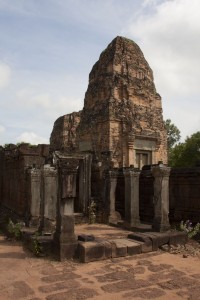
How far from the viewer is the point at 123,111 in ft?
59.6

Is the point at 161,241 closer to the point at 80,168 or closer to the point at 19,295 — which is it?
the point at 19,295

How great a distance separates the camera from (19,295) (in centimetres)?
459

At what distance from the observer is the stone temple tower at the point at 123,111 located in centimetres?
1778

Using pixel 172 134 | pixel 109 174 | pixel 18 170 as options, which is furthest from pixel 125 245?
pixel 172 134

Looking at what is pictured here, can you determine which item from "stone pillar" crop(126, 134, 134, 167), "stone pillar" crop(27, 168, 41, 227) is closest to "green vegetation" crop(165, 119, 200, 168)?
"stone pillar" crop(126, 134, 134, 167)

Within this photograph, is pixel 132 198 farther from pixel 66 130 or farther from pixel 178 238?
pixel 66 130

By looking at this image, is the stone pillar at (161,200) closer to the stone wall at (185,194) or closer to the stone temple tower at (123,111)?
the stone wall at (185,194)

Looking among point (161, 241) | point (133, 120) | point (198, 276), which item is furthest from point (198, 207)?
point (133, 120)

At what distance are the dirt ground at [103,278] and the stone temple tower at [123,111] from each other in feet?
35.5

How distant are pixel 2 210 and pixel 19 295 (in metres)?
9.08

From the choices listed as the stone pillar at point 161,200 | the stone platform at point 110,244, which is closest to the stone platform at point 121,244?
the stone platform at point 110,244

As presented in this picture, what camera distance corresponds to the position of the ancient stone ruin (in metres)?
6.97

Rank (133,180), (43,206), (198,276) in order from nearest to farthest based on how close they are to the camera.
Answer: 1. (198,276)
2. (43,206)
3. (133,180)

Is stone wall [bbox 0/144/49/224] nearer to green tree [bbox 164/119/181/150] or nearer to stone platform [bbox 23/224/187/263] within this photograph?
stone platform [bbox 23/224/187/263]
